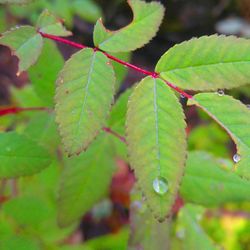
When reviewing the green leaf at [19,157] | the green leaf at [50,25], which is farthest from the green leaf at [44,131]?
the green leaf at [50,25]

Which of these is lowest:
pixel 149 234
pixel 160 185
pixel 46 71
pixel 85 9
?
pixel 85 9

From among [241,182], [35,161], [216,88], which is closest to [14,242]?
[35,161]

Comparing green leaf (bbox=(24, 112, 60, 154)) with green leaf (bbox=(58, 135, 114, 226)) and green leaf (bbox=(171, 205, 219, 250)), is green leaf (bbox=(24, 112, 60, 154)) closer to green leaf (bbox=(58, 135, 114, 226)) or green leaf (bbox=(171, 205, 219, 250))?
green leaf (bbox=(58, 135, 114, 226))

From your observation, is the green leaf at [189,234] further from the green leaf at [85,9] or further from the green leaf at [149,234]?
the green leaf at [85,9]

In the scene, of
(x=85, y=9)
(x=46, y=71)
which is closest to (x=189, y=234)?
(x=46, y=71)

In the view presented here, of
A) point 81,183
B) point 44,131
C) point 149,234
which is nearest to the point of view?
point 149,234

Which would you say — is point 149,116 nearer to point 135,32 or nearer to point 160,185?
point 160,185

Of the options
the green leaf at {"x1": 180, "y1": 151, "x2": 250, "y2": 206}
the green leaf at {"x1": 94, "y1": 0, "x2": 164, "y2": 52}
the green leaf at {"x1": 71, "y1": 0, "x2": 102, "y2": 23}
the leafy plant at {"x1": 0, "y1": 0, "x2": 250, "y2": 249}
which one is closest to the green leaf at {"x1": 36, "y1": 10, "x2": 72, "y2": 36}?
the leafy plant at {"x1": 0, "y1": 0, "x2": 250, "y2": 249}

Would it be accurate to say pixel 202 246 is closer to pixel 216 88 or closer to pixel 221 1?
pixel 216 88
